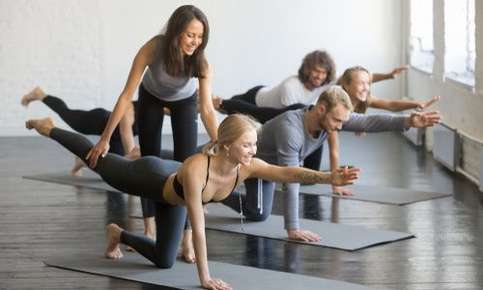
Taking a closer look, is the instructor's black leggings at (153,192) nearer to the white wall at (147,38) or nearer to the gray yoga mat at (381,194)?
the gray yoga mat at (381,194)

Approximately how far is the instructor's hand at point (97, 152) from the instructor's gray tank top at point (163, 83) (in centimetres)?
41

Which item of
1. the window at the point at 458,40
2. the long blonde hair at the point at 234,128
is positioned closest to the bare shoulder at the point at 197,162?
the long blonde hair at the point at 234,128

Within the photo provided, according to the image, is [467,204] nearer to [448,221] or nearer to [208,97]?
[448,221]

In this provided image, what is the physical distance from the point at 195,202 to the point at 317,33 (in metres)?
6.36

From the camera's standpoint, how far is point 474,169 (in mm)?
6969

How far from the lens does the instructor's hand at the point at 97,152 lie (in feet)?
15.1

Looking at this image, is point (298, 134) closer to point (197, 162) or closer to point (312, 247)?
point (312, 247)

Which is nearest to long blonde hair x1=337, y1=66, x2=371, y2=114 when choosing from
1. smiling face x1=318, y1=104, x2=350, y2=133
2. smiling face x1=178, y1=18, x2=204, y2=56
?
smiling face x1=318, y1=104, x2=350, y2=133

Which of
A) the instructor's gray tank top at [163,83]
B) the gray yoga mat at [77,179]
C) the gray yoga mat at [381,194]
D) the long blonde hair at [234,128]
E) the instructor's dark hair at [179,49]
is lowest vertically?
the gray yoga mat at [381,194]

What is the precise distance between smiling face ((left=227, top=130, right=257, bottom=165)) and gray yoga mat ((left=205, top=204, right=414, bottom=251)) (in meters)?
1.17

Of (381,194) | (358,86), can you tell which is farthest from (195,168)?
(381,194)

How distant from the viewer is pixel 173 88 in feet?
15.9

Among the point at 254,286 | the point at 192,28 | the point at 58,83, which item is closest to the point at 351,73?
the point at 192,28

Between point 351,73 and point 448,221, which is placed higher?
point 351,73
